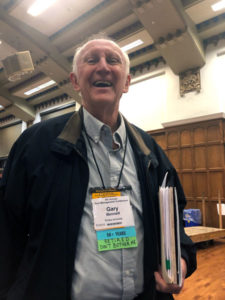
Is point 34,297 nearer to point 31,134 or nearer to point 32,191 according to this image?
point 32,191

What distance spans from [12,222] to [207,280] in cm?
319

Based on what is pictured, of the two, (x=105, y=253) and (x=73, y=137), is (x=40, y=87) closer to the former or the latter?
(x=73, y=137)

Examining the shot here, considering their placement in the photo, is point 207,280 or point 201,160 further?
point 201,160

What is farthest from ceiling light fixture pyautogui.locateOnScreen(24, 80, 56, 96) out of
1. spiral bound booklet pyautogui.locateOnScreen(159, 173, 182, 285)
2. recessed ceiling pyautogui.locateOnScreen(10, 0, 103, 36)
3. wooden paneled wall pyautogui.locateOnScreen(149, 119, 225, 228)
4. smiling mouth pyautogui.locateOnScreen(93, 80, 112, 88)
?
spiral bound booklet pyautogui.locateOnScreen(159, 173, 182, 285)

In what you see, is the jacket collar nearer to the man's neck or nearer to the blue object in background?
the man's neck

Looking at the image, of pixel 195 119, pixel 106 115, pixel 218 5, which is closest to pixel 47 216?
pixel 106 115

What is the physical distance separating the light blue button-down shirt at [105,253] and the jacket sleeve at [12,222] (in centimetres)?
23

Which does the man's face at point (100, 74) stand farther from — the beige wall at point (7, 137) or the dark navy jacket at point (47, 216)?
the beige wall at point (7, 137)

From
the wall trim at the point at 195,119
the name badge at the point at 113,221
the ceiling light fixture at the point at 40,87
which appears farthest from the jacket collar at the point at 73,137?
the ceiling light fixture at the point at 40,87

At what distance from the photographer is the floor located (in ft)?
9.00

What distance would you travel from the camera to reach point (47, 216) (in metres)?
0.82

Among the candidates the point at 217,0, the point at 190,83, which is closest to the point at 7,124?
the point at 190,83

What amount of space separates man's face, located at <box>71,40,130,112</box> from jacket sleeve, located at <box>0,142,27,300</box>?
→ 0.43 metres

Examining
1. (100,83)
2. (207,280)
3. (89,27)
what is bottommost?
(207,280)
